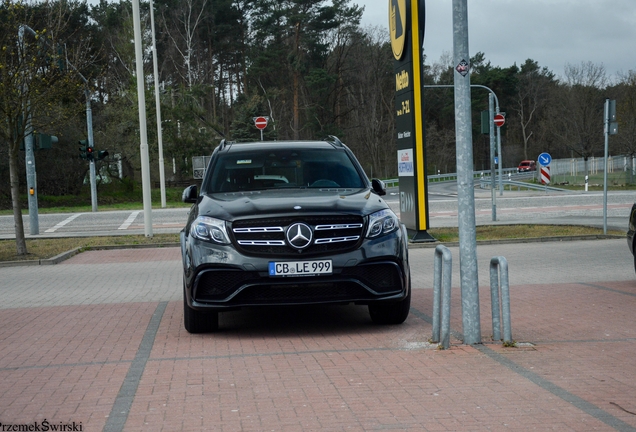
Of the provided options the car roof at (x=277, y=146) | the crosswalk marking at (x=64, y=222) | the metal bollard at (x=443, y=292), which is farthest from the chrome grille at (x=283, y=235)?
the crosswalk marking at (x=64, y=222)

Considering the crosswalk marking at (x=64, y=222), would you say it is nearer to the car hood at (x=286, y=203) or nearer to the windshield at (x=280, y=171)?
the windshield at (x=280, y=171)

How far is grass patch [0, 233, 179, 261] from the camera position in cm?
1719

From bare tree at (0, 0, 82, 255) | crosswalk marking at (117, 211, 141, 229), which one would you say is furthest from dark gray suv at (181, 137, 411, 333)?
crosswalk marking at (117, 211, 141, 229)

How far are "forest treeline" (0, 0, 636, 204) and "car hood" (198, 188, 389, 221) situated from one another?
30.5m

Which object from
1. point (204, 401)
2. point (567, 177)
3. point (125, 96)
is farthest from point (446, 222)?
point (567, 177)

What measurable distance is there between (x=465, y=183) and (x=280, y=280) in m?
1.78

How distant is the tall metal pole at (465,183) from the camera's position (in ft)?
22.6

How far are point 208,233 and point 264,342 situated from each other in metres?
1.10

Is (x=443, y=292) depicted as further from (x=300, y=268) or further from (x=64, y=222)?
(x=64, y=222)

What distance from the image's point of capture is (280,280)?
281 inches

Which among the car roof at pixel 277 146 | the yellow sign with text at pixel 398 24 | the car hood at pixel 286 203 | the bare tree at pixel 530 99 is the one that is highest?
the bare tree at pixel 530 99

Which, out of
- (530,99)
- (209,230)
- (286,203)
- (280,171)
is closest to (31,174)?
(280,171)

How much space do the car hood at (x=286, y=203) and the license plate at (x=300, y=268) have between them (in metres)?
0.44

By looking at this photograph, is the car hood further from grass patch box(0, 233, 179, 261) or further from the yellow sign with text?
grass patch box(0, 233, 179, 261)
